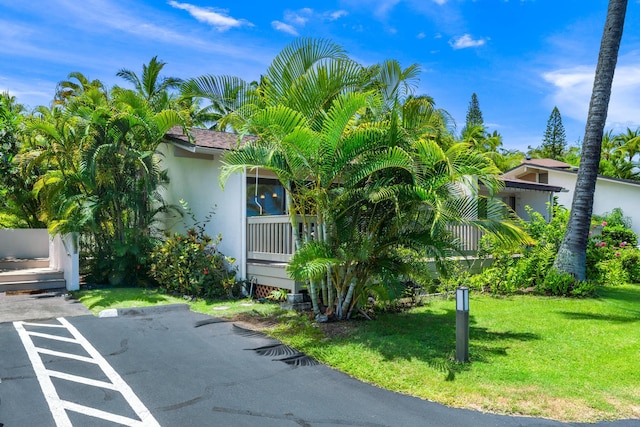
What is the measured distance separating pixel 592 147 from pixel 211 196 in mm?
9183

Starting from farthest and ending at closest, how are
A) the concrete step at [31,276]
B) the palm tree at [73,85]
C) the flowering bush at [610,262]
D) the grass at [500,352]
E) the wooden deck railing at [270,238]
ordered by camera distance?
1. the palm tree at [73,85]
2. the flowering bush at [610,262]
3. the concrete step at [31,276]
4. the wooden deck railing at [270,238]
5. the grass at [500,352]

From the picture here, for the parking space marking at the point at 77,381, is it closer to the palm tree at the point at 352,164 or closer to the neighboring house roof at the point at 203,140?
the palm tree at the point at 352,164

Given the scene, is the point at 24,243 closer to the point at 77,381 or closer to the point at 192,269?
the point at 192,269

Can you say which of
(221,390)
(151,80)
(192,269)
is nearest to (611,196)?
(192,269)

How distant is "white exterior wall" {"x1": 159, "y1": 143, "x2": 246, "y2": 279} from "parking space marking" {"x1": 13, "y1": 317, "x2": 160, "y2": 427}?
4.14 metres

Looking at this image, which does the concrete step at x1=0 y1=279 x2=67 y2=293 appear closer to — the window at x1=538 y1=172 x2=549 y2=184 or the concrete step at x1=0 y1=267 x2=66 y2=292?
the concrete step at x1=0 y1=267 x2=66 y2=292

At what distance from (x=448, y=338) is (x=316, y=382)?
8.62ft

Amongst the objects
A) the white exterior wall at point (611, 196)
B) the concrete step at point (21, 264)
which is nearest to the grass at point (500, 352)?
the concrete step at point (21, 264)

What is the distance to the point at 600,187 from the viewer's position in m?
21.5

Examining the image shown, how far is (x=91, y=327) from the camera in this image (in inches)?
299

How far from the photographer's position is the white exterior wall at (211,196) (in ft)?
34.8

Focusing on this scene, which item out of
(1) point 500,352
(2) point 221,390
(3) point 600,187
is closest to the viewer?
(2) point 221,390

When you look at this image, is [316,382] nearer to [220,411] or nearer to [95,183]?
[220,411]

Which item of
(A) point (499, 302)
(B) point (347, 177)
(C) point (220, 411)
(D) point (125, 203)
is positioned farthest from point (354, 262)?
(D) point (125, 203)
